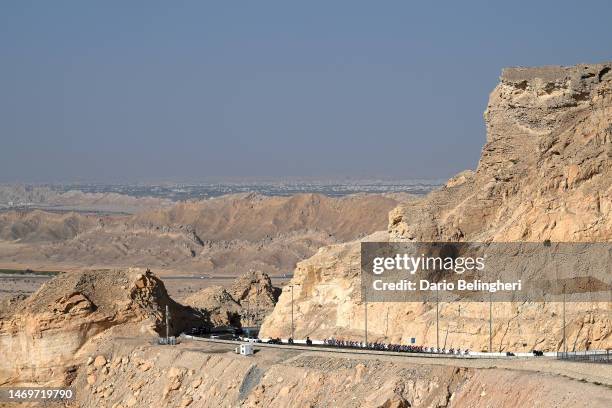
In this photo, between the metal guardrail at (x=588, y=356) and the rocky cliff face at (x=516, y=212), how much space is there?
109 cm

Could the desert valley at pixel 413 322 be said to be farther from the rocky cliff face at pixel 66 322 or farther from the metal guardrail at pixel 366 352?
the metal guardrail at pixel 366 352

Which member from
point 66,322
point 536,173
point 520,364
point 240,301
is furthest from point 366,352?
point 240,301

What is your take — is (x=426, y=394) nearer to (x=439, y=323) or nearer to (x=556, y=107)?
(x=439, y=323)

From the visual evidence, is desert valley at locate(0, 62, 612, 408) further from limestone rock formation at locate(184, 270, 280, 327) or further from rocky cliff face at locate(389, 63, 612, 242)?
limestone rock formation at locate(184, 270, 280, 327)

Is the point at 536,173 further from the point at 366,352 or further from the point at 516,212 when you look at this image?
the point at 366,352

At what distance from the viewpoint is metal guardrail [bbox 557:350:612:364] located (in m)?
51.9

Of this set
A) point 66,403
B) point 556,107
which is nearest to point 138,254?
point 66,403

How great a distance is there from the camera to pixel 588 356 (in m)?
52.5

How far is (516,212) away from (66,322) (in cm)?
2651

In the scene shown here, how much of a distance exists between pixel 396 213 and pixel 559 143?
10.8 meters

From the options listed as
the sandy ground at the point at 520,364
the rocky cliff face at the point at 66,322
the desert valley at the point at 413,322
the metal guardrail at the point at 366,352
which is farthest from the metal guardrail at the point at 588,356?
the rocky cliff face at the point at 66,322

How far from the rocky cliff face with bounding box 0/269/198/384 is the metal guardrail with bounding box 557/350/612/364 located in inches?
1132

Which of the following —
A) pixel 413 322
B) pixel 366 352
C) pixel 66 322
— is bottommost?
pixel 66 322

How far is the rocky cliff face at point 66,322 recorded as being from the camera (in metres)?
74.3
